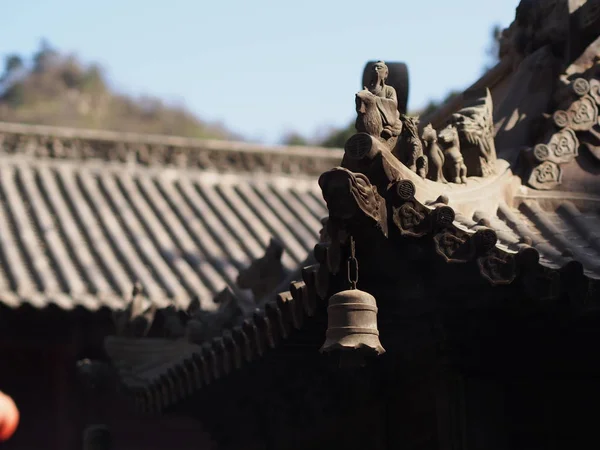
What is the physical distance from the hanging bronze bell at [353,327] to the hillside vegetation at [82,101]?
48.6 meters

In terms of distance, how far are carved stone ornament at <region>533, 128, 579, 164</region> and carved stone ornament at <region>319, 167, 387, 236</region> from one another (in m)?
1.80

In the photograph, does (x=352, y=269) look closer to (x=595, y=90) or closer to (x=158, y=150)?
(x=595, y=90)

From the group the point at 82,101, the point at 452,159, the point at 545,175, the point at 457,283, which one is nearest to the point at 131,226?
the point at 545,175

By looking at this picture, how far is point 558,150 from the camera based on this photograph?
6254 millimetres

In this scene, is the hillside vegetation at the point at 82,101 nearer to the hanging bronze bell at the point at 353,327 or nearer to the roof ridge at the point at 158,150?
the roof ridge at the point at 158,150

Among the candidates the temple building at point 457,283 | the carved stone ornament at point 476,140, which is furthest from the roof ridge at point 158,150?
the carved stone ornament at point 476,140

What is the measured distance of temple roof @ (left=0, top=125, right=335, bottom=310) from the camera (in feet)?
41.7

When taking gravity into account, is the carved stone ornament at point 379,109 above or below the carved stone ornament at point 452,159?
above

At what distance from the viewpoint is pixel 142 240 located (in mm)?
14266

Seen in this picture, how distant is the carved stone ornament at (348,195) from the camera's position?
4.54 metres

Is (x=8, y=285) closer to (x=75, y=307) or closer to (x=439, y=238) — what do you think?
(x=75, y=307)

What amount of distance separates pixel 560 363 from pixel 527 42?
2.17 metres

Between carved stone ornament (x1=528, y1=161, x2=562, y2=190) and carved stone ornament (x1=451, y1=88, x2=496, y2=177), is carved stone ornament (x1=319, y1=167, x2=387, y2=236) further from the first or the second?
carved stone ornament (x1=528, y1=161, x2=562, y2=190)

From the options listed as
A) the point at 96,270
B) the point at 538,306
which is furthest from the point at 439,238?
the point at 96,270
